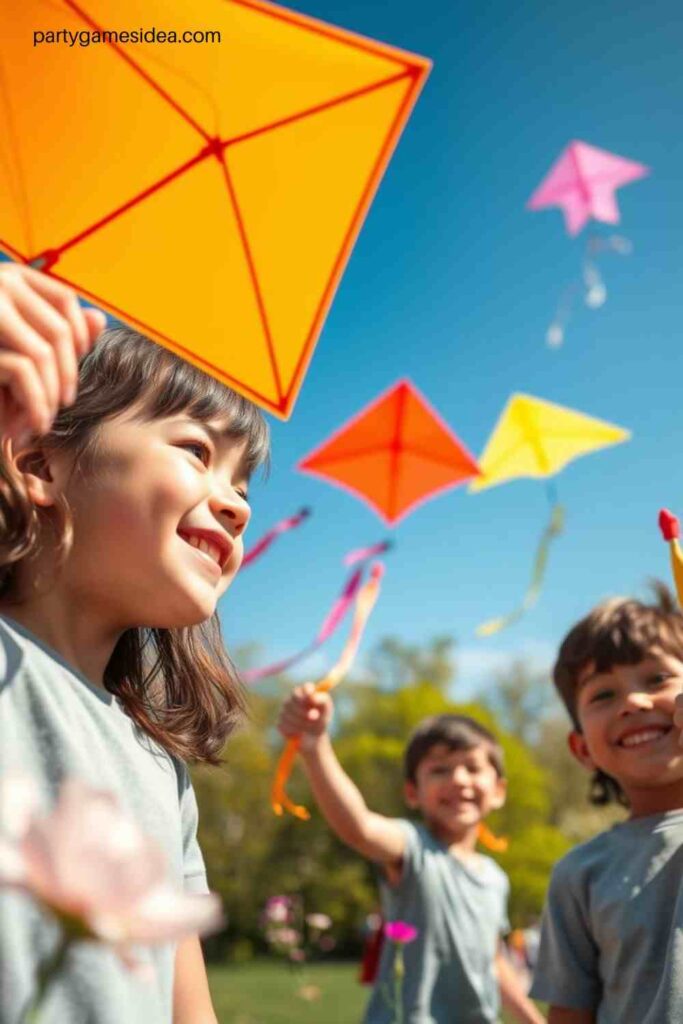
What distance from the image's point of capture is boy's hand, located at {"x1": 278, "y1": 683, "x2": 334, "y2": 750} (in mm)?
2852

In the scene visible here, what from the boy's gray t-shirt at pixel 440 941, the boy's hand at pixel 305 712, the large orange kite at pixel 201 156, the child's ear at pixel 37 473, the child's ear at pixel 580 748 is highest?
the large orange kite at pixel 201 156

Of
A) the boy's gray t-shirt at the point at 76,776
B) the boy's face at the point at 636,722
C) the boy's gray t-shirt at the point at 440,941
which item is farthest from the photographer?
the boy's gray t-shirt at the point at 440,941

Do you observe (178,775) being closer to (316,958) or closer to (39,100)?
(39,100)

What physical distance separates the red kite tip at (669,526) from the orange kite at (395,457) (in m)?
5.20

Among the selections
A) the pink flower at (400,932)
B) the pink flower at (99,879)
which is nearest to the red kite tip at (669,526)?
the pink flower at (99,879)

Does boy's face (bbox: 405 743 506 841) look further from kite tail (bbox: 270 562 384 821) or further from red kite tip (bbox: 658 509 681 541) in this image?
red kite tip (bbox: 658 509 681 541)

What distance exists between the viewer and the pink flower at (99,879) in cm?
46

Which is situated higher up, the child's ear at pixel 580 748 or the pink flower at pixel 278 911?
the child's ear at pixel 580 748

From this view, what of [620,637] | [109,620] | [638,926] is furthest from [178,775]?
[620,637]

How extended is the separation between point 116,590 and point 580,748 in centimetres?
160

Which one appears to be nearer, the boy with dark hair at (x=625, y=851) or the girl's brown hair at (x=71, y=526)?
the girl's brown hair at (x=71, y=526)

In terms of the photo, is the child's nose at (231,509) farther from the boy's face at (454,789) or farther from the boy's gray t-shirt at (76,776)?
the boy's face at (454,789)

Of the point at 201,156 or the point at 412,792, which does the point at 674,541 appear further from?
the point at 412,792

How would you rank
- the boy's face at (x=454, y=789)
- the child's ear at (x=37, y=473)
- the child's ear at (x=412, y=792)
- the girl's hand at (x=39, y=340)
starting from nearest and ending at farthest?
the girl's hand at (x=39, y=340) → the child's ear at (x=37, y=473) → the boy's face at (x=454, y=789) → the child's ear at (x=412, y=792)
